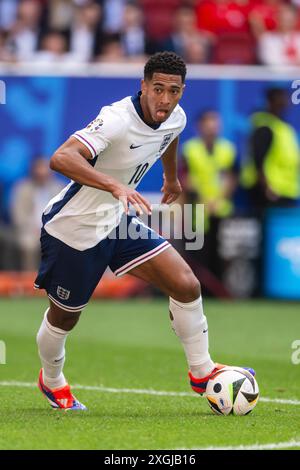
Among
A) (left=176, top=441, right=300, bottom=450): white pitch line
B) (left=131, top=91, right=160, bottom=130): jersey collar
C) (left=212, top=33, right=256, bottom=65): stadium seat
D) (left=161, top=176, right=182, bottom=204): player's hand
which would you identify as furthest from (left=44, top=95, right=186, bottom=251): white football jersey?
(left=212, top=33, right=256, bottom=65): stadium seat

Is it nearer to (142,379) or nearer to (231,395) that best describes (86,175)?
(231,395)

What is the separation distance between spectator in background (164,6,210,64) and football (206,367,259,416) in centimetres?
1066

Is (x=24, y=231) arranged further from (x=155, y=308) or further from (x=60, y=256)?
(x=60, y=256)

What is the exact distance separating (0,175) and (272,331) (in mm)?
5485

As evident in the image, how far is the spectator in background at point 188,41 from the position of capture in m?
17.8

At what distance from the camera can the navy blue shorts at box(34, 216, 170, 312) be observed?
7.64 metres

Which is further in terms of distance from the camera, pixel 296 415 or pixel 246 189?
pixel 246 189

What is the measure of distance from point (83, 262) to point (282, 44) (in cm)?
1135

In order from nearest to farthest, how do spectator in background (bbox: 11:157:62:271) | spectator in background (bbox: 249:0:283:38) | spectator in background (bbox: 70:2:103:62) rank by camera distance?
spectator in background (bbox: 11:157:62:271)
spectator in background (bbox: 70:2:103:62)
spectator in background (bbox: 249:0:283:38)

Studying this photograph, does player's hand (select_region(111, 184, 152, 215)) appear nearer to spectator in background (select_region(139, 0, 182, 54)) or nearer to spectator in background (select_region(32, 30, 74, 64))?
spectator in background (select_region(32, 30, 74, 64))

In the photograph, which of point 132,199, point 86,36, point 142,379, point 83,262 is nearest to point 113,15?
point 86,36

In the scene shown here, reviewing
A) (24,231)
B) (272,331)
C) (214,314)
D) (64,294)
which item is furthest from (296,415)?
(24,231)

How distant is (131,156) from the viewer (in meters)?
7.59

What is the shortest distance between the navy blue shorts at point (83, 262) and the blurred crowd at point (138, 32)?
10.2 meters
